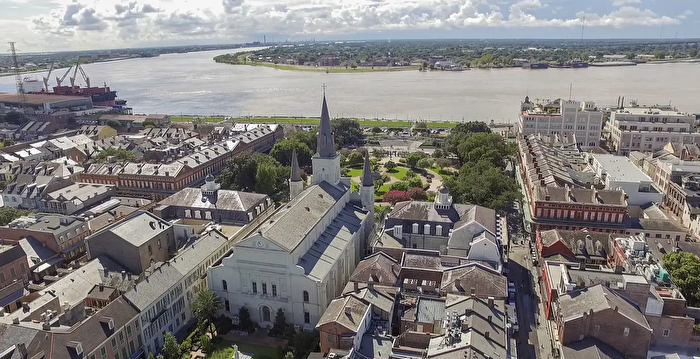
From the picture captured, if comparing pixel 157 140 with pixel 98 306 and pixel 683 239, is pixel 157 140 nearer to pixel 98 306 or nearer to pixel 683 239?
pixel 98 306

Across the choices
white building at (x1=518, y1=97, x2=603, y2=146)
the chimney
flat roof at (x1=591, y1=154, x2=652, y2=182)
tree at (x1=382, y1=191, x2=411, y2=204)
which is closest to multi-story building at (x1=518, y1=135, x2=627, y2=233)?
flat roof at (x1=591, y1=154, x2=652, y2=182)

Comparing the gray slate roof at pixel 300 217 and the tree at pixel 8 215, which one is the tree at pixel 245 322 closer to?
the gray slate roof at pixel 300 217

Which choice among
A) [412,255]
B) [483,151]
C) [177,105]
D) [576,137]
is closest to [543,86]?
[576,137]

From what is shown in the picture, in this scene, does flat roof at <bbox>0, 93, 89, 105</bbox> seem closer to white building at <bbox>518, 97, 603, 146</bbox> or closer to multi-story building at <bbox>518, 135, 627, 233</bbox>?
white building at <bbox>518, 97, 603, 146</bbox>

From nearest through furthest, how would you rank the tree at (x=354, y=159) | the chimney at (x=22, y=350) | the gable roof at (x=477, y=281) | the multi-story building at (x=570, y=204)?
the chimney at (x=22, y=350) → the gable roof at (x=477, y=281) → the multi-story building at (x=570, y=204) → the tree at (x=354, y=159)

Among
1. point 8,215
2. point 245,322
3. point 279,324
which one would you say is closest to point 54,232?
point 8,215

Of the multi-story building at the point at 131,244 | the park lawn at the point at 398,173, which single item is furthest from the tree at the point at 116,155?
the park lawn at the point at 398,173

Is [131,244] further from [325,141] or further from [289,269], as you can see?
[325,141]
